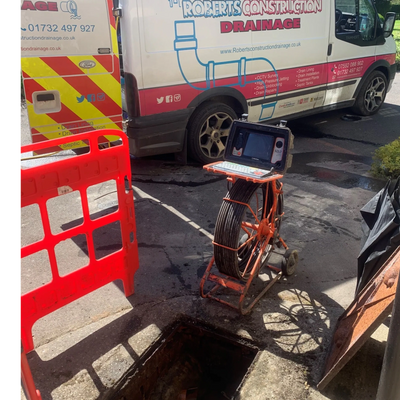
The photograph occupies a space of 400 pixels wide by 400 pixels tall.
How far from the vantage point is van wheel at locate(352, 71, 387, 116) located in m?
8.40

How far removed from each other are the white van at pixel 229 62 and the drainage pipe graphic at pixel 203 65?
1 cm

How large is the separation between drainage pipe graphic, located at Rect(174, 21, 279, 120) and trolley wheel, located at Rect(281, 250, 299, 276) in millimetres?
2980

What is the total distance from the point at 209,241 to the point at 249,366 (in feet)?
5.48

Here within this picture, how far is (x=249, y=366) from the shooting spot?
288 centimetres

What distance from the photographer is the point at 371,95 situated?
8.66 m

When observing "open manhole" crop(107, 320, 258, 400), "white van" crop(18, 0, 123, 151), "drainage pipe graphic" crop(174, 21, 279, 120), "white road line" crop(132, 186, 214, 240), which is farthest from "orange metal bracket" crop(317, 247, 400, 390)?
"drainage pipe graphic" crop(174, 21, 279, 120)

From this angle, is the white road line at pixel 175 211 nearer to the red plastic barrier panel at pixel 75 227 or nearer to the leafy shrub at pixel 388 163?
the red plastic barrier panel at pixel 75 227

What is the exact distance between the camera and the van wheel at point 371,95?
27.6 ft

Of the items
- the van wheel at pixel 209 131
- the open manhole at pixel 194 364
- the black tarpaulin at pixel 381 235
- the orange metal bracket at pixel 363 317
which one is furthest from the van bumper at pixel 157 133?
the orange metal bracket at pixel 363 317

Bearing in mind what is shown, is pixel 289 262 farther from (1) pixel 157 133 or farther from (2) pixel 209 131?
(2) pixel 209 131

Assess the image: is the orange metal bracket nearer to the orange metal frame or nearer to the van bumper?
the orange metal frame

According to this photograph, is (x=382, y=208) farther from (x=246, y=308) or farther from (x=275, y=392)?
(x=275, y=392)

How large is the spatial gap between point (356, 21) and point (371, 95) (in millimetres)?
1736

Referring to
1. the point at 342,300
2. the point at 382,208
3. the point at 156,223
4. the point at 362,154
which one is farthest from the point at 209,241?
the point at 362,154
